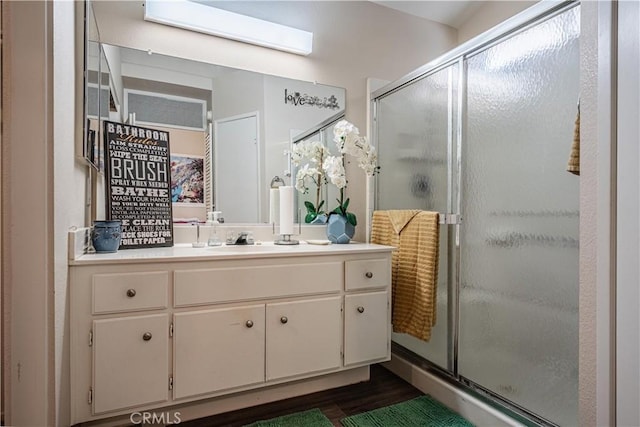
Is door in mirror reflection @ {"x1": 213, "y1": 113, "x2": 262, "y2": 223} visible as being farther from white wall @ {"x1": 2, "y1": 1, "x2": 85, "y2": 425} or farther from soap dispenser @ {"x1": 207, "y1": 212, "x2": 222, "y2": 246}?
white wall @ {"x1": 2, "y1": 1, "x2": 85, "y2": 425}

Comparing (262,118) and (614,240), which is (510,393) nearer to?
(614,240)

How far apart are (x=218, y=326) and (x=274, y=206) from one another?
817 mm

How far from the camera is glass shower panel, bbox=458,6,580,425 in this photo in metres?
1.31

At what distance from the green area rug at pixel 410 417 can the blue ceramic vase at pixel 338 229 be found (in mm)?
885

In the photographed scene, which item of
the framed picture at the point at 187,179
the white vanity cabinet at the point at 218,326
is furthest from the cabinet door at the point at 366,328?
the framed picture at the point at 187,179

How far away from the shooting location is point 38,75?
93 centimetres

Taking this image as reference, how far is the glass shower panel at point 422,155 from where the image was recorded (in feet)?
5.95

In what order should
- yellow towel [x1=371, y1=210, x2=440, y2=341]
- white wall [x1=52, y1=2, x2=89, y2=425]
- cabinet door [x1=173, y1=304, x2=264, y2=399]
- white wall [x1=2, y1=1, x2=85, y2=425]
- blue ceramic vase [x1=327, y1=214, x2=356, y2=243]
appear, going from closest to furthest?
white wall [x1=2, y1=1, x2=85, y2=425] < white wall [x1=52, y1=2, x2=89, y2=425] < cabinet door [x1=173, y1=304, x2=264, y2=399] < yellow towel [x1=371, y1=210, x2=440, y2=341] < blue ceramic vase [x1=327, y1=214, x2=356, y2=243]

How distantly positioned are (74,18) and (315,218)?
146 centimetres

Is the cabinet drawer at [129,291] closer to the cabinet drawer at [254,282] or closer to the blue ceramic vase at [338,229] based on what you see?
the cabinet drawer at [254,282]

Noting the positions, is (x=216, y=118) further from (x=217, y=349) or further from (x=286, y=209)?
(x=217, y=349)

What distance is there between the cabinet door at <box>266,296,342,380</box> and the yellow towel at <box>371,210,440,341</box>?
41 cm

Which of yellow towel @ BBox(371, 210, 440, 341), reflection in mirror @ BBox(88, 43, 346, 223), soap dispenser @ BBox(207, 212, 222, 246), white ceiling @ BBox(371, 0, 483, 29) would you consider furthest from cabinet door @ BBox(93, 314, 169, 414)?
white ceiling @ BBox(371, 0, 483, 29)

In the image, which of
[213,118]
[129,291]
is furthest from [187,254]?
[213,118]
